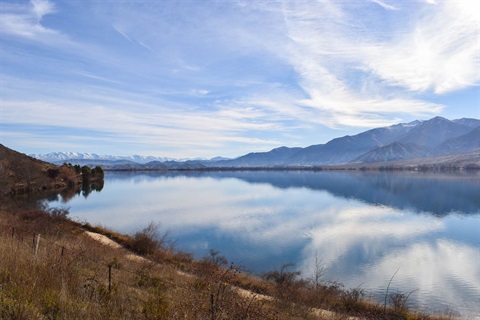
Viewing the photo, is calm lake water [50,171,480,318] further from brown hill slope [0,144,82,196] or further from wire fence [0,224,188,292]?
brown hill slope [0,144,82,196]

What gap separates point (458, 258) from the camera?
106 ft

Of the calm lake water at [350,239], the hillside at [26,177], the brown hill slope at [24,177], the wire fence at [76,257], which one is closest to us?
the wire fence at [76,257]

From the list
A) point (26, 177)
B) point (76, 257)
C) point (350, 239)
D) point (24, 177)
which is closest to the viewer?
point (76, 257)

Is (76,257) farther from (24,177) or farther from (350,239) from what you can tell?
(24,177)

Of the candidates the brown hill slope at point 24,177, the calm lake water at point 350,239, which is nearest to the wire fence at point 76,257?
the calm lake water at point 350,239

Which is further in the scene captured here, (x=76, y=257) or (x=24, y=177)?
(x=24, y=177)

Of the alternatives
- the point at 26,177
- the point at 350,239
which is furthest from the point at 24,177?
the point at 350,239

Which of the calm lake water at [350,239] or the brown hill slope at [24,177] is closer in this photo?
the calm lake water at [350,239]

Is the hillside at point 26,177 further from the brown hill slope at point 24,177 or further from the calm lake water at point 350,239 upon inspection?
the calm lake water at point 350,239

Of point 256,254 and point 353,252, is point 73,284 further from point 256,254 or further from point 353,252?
point 353,252

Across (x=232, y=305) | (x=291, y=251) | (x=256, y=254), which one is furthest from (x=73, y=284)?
(x=291, y=251)

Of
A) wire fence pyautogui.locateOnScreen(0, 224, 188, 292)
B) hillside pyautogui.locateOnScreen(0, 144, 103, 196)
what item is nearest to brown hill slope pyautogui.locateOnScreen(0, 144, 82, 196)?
hillside pyautogui.locateOnScreen(0, 144, 103, 196)

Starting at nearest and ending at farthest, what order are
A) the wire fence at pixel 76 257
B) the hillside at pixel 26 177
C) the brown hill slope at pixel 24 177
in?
the wire fence at pixel 76 257, the hillside at pixel 26 177, the brown hill slope at pixel 24 177

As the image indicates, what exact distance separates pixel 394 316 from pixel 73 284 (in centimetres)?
1510
